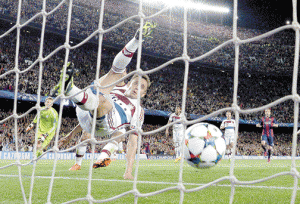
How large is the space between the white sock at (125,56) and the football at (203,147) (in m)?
1.07

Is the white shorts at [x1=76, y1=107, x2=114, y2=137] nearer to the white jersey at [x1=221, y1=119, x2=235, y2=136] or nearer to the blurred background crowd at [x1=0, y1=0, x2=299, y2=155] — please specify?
the white jersey at [x1=221, y1=119, x2=235, y2=136]

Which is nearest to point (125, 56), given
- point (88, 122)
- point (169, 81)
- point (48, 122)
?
point (88, 122)

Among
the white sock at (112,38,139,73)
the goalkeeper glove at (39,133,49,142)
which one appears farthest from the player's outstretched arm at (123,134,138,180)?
the goalkeeper glove at (39,133,49,142)

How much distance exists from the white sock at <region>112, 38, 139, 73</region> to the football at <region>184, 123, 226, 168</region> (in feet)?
3.53

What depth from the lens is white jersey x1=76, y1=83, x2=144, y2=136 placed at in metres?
3.80

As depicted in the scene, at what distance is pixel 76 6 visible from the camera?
22000 mm

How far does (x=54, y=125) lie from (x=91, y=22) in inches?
592

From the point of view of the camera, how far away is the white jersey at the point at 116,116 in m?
3.80

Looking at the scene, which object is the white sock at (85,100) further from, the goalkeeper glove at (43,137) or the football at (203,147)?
the goalkeeper glove at (43,137)

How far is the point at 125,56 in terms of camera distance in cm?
356

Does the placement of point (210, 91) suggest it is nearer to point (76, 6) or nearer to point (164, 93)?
point (164, 93)

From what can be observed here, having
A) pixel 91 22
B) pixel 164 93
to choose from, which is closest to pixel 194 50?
pixel 164 93

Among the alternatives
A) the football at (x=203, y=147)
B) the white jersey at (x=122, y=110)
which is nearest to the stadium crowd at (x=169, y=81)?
the white jersey at (x=122, y=110)

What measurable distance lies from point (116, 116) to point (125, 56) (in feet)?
2.67
